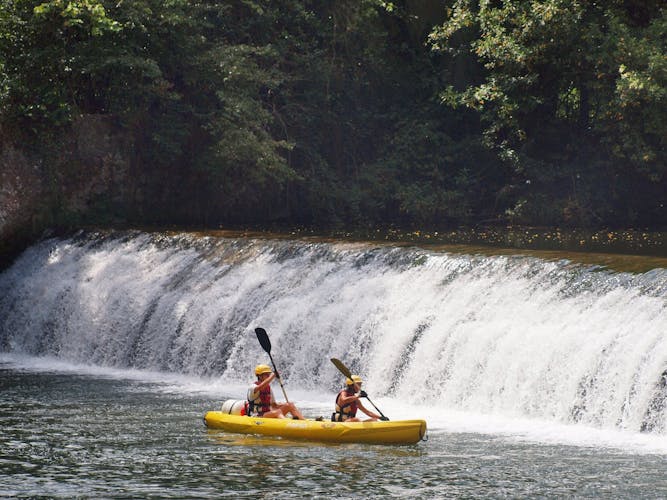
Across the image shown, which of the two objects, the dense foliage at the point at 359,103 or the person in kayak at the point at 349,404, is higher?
the dense foliage at the point at 359,103

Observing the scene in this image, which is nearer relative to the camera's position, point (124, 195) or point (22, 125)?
point (22, 125)

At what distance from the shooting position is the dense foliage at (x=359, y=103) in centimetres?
3234

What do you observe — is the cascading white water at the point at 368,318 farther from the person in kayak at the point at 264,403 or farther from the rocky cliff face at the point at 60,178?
the person in kayak at the point at 264,403

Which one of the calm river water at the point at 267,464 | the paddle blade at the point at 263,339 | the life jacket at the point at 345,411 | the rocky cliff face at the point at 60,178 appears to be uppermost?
the rocky cliff face at the point at 60,178

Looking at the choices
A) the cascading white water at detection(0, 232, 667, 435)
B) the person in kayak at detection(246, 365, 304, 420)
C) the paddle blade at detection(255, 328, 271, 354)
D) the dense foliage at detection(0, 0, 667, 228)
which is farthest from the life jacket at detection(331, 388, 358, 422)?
the dense foliage at detection(0, 0, 667, 228)

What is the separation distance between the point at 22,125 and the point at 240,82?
5.62 metres

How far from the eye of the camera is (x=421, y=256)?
81.4 ft

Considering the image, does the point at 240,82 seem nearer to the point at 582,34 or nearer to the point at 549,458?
the point at 582,34

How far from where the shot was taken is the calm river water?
14.8 meters

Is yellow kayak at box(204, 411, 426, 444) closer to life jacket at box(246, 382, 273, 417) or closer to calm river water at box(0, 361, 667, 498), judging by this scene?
calm river water at box(0, 361, 667, 498)

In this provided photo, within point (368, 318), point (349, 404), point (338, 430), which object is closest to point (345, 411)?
point (349, 404)

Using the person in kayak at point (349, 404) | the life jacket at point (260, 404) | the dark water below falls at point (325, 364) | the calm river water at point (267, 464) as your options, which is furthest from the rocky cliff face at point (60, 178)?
the person in kayak at point (349, 404)

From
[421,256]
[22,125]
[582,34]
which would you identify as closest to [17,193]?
[22,125]

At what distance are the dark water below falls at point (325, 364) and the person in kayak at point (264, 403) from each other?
26.2 inches
